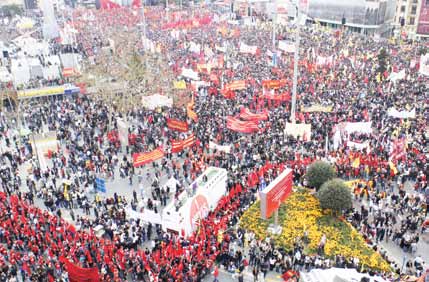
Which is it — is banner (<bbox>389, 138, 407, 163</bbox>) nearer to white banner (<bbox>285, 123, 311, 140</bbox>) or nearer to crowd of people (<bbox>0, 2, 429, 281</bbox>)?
crowd of people (<bbox>0, 2, 429, 281</bbox>)

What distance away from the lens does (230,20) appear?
67125 mm

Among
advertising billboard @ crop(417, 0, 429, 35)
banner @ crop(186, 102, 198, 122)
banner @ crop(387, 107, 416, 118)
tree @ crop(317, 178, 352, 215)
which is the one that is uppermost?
advertising billboard @ crop(417, 0, 429, 35)

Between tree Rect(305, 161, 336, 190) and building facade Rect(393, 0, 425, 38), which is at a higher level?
building facade Rect(393, 0, 425, 38)

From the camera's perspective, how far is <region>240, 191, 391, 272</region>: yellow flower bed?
16.3m

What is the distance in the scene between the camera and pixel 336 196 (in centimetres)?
1784

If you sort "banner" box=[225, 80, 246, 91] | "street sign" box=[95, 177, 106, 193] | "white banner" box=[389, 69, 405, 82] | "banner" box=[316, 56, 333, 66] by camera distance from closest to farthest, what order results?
"street sign" box=[95, 177, 106, 193] < "banner" box=[225, 80, 246, 91] < "white banner" box=[389, 69, 405, 82] < "banner" box=[316, 56, 333, 66]

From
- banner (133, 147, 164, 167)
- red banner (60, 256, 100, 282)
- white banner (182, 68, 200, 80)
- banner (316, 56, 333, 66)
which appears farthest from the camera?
banner (316, 56, 333, 66)

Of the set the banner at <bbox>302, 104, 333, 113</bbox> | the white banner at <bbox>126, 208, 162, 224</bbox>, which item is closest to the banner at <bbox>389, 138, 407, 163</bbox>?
the banner at <bbox>302, 104, 333, 113</bbox>

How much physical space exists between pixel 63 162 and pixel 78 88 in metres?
12.9

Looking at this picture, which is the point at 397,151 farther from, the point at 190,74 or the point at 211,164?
the point at 190,74

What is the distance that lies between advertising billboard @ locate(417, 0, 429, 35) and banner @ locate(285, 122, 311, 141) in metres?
41.1

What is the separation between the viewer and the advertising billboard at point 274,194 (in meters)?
15.8

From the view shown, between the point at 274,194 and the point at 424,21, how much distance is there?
167 feet

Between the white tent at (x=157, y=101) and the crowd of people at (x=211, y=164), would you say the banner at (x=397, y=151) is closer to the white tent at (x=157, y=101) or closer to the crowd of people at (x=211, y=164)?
the crowd of people at (x=211, y=164)
